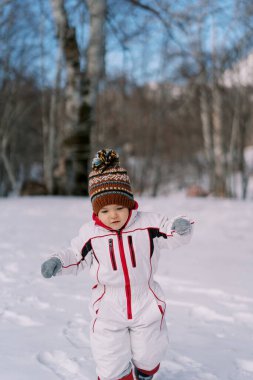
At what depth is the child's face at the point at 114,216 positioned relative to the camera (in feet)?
6.37

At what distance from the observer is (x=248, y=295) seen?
351 cm

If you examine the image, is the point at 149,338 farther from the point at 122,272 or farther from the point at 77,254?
the point at 77,254

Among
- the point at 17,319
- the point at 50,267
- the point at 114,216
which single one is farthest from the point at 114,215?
the point at 17,319

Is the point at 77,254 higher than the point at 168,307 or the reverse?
higher

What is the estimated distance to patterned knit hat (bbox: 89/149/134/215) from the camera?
1.96m

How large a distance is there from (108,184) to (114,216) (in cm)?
16

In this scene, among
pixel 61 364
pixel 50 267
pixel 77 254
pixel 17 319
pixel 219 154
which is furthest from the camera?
pixel 219 154

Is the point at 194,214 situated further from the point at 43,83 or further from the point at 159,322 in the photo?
the point at 43,83

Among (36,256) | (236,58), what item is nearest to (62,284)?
(36,256)

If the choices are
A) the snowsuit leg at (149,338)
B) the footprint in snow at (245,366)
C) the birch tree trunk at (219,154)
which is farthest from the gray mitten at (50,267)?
the birch tree trunk at (219,154)

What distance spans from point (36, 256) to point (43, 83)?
10.7 metres

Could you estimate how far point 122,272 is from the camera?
6.27 feet

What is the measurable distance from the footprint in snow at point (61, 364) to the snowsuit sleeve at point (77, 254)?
0.52 m

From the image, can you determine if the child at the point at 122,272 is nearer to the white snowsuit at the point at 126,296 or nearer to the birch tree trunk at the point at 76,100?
the white snowsuit at the point at 126,296
